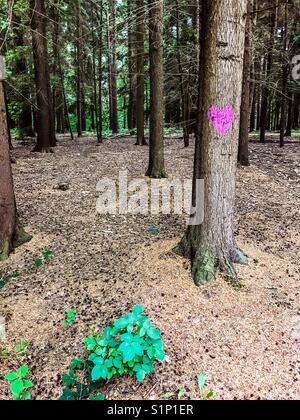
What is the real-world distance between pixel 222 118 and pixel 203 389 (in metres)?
2.61

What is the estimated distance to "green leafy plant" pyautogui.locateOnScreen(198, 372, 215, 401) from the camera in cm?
262

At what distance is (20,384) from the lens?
2.53 m

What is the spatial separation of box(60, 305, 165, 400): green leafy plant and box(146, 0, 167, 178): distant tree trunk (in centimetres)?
574

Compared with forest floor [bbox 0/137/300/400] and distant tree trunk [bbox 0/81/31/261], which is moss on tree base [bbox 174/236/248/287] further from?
distant tree trunk [bbox 0/81/31/261]

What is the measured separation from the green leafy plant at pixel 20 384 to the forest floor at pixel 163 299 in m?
0.08

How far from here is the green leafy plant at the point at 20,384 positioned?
251 centimetres

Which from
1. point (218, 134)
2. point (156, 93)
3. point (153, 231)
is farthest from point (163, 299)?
point (156, 93)

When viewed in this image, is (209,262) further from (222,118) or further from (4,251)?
(4,251)

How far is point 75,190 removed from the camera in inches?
294

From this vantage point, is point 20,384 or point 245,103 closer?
point 20,384

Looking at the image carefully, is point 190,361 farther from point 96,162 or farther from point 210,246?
point 96,162

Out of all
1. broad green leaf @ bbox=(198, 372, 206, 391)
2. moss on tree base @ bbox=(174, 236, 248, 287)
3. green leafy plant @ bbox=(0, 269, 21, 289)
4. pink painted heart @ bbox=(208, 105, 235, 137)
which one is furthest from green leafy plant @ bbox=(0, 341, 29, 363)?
pink painted heart @ bbox=(208, 105, 235, 137)

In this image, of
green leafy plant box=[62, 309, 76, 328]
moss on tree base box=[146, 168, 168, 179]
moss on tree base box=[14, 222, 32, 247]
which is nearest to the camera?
green leafy plant box=[62, 309, 76, 328]
